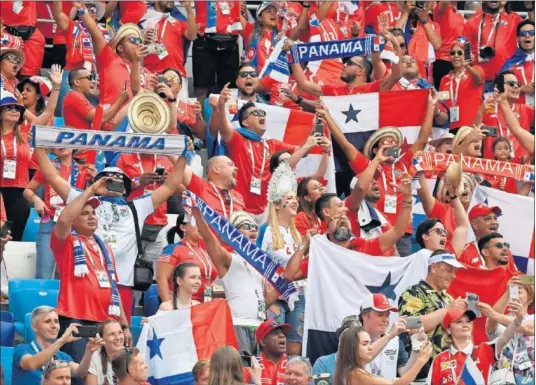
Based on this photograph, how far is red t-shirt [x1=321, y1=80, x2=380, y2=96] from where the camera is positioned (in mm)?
16641

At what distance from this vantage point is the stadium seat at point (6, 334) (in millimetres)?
12469

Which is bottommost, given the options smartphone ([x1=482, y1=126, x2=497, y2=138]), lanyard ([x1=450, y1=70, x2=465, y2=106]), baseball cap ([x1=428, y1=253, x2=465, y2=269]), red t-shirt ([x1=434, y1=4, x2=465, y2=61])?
baseball cap ([x1=428, y1=253, x2=465, y2=269])

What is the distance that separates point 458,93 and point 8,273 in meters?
5.45

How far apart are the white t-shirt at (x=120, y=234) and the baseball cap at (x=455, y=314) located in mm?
2178

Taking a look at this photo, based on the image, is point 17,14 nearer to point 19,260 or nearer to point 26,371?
point 19,260

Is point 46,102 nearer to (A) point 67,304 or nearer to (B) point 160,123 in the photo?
(B) point 160,123

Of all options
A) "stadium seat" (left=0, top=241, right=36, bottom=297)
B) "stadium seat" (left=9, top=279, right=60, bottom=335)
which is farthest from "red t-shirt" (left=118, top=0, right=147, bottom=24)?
"stadium seat" (left=9, top=279, right=60, bottom=335)

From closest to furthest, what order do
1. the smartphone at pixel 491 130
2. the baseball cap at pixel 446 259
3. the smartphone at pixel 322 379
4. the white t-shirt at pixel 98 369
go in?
the smartphone at pixel 322 379 < the white t-shirt at pixel 98 369 < the baseball cap at pixel 446 259 < the smartphone at pixel 491 130

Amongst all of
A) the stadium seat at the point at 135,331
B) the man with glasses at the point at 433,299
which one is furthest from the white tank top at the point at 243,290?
the man with glasses at the point at 433,299

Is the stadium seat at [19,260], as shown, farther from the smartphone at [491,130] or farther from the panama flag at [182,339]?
the smartphone at [491,130]

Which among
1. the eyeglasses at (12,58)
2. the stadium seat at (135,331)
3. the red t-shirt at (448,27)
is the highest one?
the eyeglasses at (12,58)

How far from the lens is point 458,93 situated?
697 inches

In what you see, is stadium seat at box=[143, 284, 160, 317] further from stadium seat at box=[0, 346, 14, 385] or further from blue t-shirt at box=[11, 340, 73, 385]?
blue t-shirt at box=[11, 340, 73, 385]

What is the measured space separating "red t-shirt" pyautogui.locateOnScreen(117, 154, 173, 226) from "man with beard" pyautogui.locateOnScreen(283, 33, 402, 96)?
2388 millimetres
